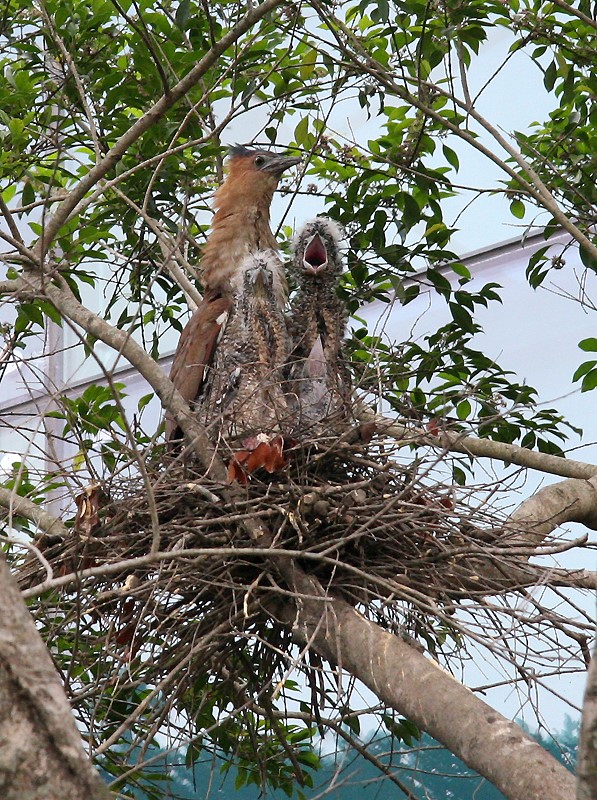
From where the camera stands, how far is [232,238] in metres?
2.64

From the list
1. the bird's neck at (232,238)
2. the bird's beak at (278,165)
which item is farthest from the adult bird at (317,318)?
the bird's beak at (278,165)

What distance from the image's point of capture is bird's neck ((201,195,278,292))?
2566 mm

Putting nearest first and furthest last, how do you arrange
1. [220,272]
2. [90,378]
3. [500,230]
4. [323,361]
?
[323,361] → [220,272] → [500,230] → [90,378]

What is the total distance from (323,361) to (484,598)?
78cm

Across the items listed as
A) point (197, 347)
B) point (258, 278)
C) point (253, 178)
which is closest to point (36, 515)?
point (197, 347)

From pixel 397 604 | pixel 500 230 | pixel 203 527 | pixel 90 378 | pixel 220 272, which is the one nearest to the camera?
pixel 397 604

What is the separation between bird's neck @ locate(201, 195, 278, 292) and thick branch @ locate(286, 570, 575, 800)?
1.05 meters

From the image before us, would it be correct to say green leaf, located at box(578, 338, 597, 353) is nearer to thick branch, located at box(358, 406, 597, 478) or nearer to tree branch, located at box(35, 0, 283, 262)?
thick branch, located at box(358, 406, 597, 478)

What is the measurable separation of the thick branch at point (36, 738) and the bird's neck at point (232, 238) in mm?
1861

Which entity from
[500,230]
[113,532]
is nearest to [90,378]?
[500,230]

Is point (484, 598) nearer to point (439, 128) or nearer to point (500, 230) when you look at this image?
point (439, 128)

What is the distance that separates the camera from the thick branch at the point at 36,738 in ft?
2.19

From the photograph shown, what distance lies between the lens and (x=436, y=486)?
74.4 inches

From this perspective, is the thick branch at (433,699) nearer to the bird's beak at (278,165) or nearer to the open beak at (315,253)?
the open beak at (315,253)
